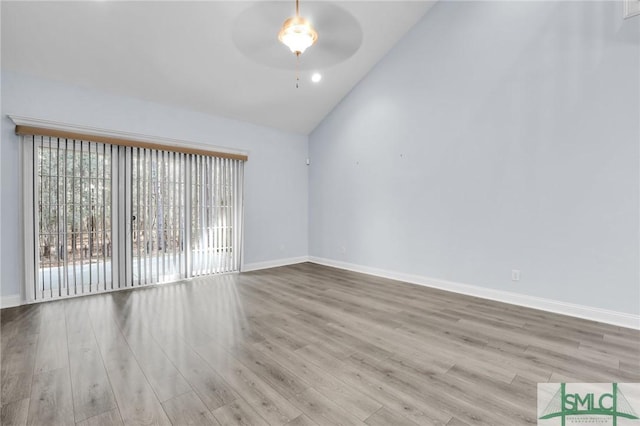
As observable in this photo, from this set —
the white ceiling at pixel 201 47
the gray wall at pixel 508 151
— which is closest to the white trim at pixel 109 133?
the white ceiling at pixel 201 47

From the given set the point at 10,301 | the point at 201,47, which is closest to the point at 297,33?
the point at 201,47

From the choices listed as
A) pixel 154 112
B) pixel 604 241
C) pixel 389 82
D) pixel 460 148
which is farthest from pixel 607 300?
pixel 154 112

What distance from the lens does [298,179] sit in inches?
263

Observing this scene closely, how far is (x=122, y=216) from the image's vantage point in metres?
4.41

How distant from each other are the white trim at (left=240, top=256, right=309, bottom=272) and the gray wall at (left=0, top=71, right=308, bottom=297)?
0.33ft

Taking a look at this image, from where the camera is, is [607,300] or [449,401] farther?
[607,300]

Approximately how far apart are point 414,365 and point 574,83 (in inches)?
145

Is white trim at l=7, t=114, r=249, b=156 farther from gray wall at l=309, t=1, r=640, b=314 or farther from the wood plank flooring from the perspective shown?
gray wall at l=309, t=1, r=640, b=314

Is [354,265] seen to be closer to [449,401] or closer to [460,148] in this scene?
[460,148]

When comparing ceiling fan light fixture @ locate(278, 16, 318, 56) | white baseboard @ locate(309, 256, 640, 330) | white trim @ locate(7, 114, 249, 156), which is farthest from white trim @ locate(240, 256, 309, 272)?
ceiling fan light fixture @ locate(278, 16, 318, 56)

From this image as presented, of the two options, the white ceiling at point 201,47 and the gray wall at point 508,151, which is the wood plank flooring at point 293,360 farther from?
the white ceiling at point 201,47

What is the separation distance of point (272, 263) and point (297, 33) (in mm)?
4384

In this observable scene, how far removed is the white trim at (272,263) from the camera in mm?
5774

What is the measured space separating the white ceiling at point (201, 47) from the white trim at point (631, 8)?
2.44 m
